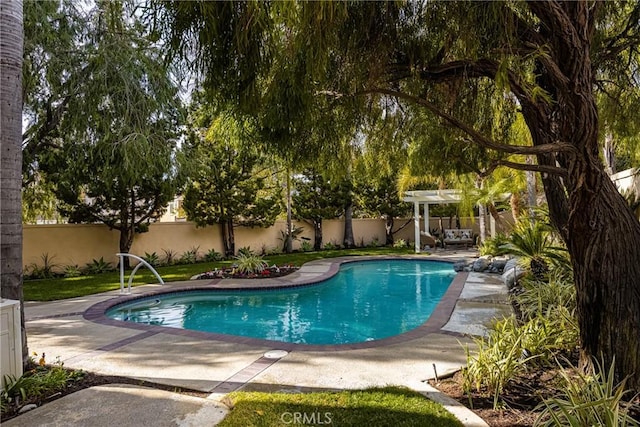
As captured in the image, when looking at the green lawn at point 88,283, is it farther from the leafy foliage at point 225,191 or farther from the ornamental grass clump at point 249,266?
the leafy foliage at point 225,191

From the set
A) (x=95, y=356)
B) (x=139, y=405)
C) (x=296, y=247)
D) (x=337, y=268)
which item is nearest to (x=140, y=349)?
(x=95, y=356)

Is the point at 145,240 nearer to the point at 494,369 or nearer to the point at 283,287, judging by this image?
the point at 283,287

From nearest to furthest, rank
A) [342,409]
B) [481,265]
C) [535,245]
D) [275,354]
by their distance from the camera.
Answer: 1. [342,409]
2. [275,354]
3. [535,245]
4. [481,265]

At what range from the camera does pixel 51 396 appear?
3527 mm

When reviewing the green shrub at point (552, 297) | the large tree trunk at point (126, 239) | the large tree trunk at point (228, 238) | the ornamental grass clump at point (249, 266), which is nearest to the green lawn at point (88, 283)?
the large tree trunk at point (126, 239)

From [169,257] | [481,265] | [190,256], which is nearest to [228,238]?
[190,256]

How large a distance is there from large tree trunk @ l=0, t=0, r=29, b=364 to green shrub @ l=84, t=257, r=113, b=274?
10.5 metres

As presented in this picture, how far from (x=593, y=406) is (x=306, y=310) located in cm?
698

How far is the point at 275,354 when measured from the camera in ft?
15.7

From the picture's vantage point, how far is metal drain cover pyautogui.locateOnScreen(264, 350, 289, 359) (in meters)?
4.67

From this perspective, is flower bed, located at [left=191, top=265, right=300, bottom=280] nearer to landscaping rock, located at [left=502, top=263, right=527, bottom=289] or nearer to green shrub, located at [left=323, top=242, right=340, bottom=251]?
landscaping rock, located at [left=502, top=263, right=527, bottom=289]

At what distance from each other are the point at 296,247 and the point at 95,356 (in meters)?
15.5

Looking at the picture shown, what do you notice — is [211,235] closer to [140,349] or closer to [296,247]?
[296,247]

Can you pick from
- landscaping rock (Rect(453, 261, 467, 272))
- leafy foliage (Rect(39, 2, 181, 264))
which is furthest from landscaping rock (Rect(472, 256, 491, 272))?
leafy foliage (Rect(39, 2, 181, 264))
